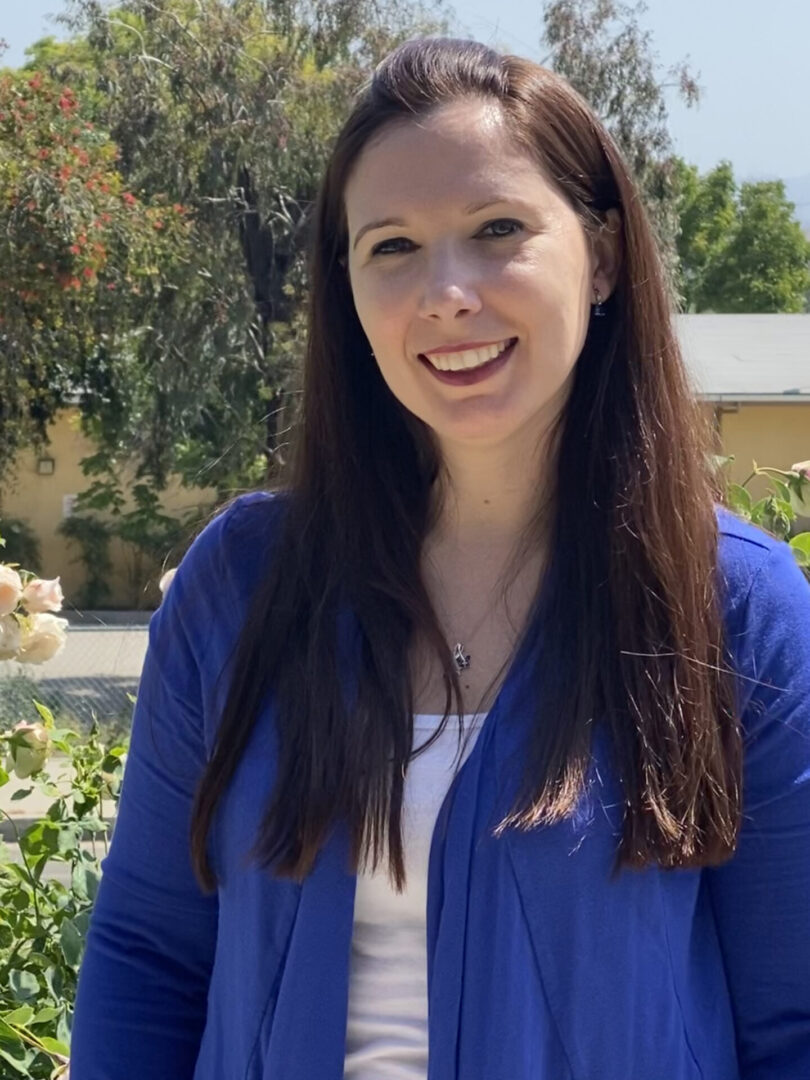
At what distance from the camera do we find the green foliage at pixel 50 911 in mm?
2068

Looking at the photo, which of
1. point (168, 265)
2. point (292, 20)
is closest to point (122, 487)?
point (168, 265)

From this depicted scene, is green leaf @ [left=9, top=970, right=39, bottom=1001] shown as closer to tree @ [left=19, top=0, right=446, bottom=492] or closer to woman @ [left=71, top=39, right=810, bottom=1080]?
woman @ [left=71, top=39, right=810, bottom=1080]

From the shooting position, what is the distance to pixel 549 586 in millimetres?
1508

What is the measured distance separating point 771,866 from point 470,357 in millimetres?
544

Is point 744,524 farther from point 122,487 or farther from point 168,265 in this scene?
point 122,487

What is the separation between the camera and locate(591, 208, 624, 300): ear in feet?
5.07

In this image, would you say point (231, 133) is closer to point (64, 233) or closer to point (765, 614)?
point (64, 233)

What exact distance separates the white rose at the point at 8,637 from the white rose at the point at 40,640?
18 mm

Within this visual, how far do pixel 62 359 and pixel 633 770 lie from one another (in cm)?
1682

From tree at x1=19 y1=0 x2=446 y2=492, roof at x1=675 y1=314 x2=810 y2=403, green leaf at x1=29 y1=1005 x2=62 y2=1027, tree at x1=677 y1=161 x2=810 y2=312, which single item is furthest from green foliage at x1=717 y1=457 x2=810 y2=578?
tree at x1=677 y1=161 x2=810 y2=312

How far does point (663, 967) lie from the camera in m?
1.32

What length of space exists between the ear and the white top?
1.66 feet

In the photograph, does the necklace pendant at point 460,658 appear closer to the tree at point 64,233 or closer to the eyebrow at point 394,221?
the eyebrow at point 394,221

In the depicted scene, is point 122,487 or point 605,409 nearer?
point 605,409
